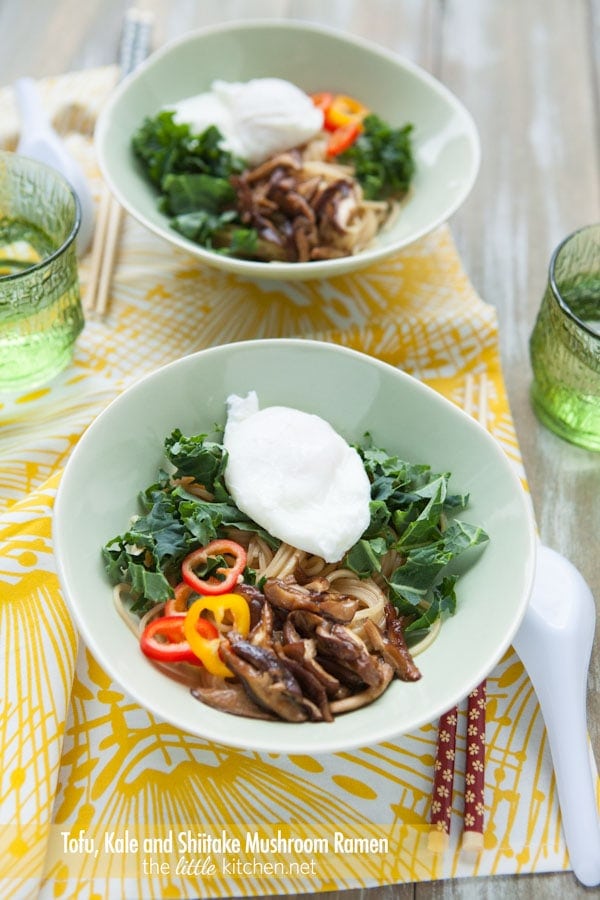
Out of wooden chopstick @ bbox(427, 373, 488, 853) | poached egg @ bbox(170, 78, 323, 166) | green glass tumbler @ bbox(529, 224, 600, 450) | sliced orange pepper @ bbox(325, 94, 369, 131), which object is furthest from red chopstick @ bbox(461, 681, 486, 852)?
sliced orange pepper @ bbox(325, 94, 369, 131)

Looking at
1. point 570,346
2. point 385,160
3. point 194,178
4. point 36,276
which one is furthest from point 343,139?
point 36,276

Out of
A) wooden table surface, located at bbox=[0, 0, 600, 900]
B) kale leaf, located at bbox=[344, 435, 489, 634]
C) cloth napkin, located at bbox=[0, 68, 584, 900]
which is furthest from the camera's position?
wooden table surface, located at bbox=[0, 0, 600, 900]

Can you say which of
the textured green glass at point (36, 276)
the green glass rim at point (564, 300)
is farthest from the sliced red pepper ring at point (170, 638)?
the green glass rim at point (564, 300)

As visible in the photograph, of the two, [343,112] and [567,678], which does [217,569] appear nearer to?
[567,678]

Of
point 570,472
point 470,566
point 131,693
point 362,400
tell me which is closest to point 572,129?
point 570,472

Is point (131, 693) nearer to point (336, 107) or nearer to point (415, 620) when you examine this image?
point (415, 620)

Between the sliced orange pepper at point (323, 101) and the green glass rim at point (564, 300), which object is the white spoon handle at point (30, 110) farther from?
the green glass rim at point (564, 300)

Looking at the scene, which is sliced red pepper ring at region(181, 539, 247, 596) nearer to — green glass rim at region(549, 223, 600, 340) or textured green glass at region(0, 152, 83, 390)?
textured green glass at region(0, 152, 83, 390)
